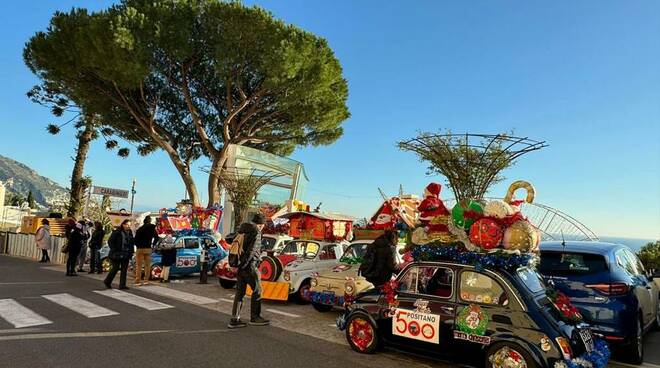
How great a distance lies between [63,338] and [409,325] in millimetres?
4757

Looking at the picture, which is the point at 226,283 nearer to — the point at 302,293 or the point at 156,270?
the point at 156,270

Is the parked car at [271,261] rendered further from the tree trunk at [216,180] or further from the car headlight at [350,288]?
the tree trunk at [216,180]

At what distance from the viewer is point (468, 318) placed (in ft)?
16.3

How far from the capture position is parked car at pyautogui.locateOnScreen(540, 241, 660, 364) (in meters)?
5.58

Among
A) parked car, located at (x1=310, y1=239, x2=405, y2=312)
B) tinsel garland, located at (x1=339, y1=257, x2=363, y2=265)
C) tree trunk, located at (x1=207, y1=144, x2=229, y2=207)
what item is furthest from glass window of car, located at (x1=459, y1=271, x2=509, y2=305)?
tree trunk, located at (x1=207, y1=144, x2=229, y2=207)

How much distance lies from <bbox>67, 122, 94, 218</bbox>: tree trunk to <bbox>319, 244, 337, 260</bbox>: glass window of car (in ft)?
66.3

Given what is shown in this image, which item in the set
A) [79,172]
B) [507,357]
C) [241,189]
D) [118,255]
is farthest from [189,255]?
[79,172]

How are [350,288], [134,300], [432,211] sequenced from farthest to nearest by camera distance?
1. [134,300]
2. [350,288]
3. [432,211]

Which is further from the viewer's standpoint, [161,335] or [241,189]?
[241,189]

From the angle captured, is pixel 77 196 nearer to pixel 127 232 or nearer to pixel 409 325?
pixel 127 232

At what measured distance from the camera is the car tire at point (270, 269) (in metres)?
10.1

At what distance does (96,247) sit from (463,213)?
501 inches

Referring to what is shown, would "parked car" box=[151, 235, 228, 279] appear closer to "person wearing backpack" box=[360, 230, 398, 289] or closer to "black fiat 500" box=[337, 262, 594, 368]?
"person wearing backpack" box=[360, 230, 398, 289]

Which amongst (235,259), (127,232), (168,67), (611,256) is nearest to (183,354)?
(235,259)
